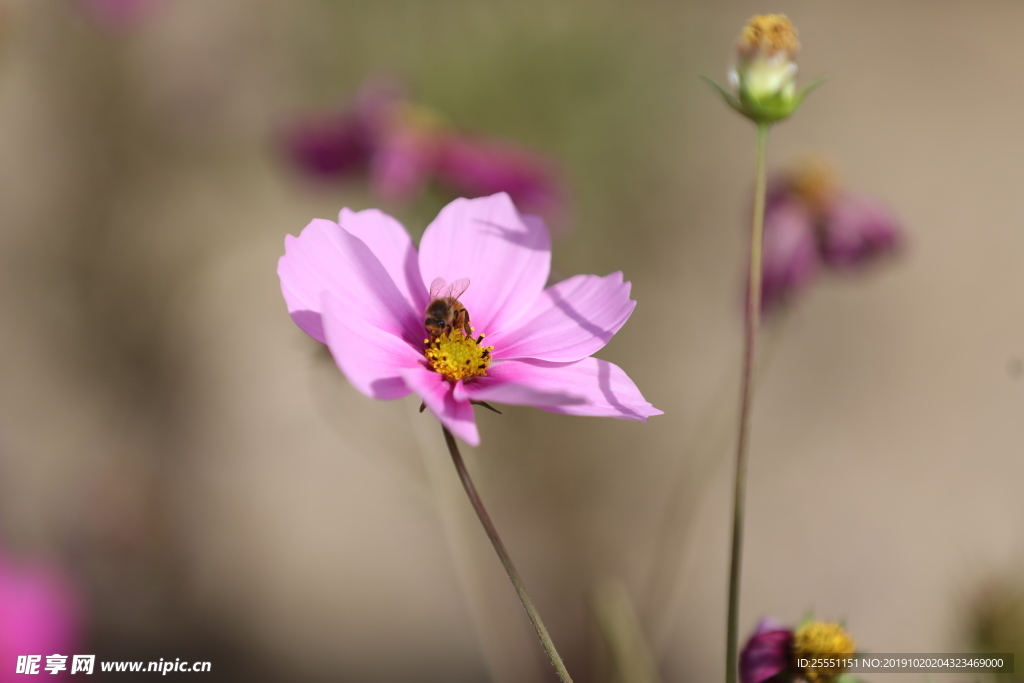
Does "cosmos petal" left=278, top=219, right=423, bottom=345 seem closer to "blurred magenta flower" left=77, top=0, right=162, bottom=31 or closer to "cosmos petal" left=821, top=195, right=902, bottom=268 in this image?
"cosmos petal" left=821, top=195, right=902, bottom=268

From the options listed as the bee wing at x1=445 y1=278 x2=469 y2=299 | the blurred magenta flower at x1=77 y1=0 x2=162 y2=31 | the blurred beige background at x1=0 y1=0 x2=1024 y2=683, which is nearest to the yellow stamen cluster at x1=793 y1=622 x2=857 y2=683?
A: the bee wing at x1=445 y1=278 x2=469 y2=299

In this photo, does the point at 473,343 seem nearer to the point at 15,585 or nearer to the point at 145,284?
the point at 15,585

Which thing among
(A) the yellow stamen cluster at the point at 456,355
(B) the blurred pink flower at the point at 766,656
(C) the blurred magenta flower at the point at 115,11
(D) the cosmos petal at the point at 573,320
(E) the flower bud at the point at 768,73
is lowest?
(B) the blurred pink flower at the point at 766,656

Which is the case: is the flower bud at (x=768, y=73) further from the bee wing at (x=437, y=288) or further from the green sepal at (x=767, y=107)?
the bee wing at (x=437, y=288)

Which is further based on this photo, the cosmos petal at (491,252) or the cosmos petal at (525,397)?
Answer: the cosmos petal at (491,252)

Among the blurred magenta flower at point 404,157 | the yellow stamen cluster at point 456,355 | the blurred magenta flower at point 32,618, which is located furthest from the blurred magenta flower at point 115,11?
the yellow stamen cluster at point 456,355

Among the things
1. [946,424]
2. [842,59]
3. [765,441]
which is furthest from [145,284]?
[842,59]
